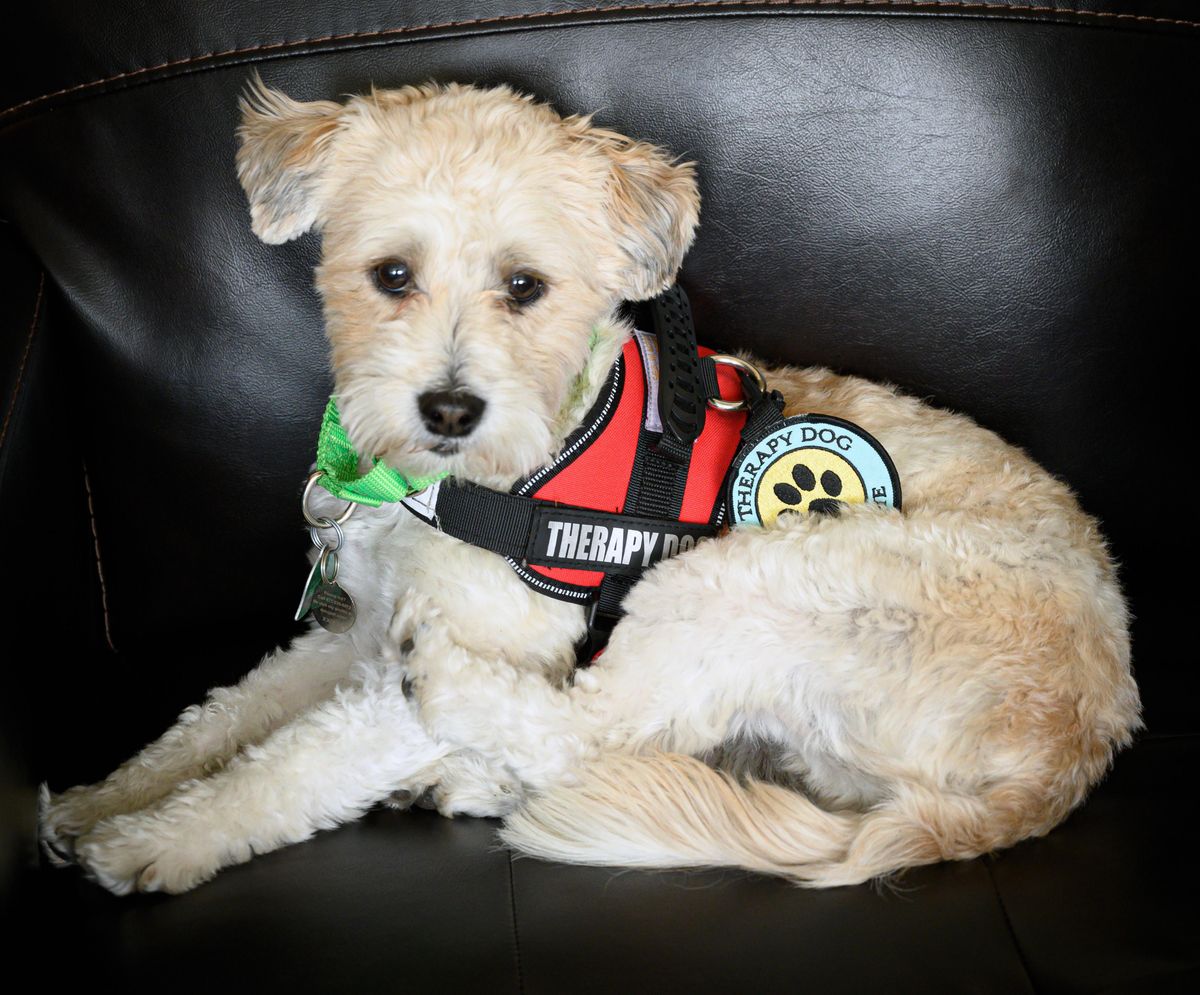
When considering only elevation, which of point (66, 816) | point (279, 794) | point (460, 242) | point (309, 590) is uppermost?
point (460, 242)

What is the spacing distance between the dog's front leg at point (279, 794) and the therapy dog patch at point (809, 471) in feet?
2.34

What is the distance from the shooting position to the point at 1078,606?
1.67m

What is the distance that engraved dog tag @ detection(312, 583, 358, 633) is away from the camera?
195cm

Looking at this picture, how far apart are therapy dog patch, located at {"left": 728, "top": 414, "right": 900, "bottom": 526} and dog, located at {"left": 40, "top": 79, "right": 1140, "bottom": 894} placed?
0.04 m

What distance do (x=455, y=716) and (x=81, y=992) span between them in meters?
A: 0.64

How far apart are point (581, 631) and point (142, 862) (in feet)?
2.62

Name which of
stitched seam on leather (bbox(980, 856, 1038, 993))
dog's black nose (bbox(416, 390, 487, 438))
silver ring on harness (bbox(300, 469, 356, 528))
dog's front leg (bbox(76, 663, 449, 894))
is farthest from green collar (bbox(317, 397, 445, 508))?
stitched seam on leather (bbox(980, 856, 1038, 993))

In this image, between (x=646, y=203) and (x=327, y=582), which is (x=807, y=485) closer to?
(x=646, y=203)

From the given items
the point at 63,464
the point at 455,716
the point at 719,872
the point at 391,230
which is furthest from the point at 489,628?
the point at 63,464

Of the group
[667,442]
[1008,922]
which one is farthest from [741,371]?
[1008,922]

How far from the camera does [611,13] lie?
1.85 m

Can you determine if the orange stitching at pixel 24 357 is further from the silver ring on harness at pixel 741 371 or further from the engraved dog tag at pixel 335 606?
the silver ring on harness at pixel 741 371

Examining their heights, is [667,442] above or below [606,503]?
above

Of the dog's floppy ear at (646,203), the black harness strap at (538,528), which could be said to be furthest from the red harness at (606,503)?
the dog's floppy ear at (646,203)
